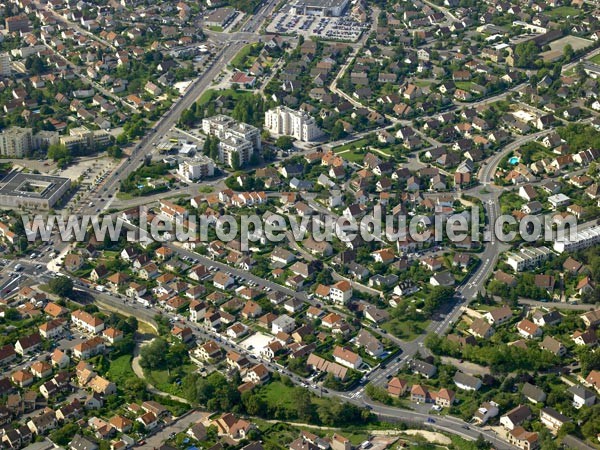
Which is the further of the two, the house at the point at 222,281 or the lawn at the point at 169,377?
the house at the point at 222,281

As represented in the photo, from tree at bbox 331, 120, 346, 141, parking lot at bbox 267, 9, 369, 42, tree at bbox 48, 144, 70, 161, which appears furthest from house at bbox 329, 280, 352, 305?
parking lot at bbox 267, 9, 369, 42

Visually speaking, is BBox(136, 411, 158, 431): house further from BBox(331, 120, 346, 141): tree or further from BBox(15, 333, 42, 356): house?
BBox(331, 120, 346, 141): tree

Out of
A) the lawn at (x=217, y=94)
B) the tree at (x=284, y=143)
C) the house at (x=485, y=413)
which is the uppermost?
the lawn at (x=217, y=94)

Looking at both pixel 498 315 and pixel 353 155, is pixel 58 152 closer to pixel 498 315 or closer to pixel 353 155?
pixel 353 155

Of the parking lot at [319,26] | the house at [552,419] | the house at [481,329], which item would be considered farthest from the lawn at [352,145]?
the house at [552,419]

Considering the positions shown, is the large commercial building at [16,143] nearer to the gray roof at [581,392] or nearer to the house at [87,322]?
the house at [87,322]

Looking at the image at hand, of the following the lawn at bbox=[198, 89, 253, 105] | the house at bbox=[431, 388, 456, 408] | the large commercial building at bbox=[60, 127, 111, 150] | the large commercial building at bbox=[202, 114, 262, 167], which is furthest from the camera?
the lawn at bbox=[198, 89, 253, 105]
